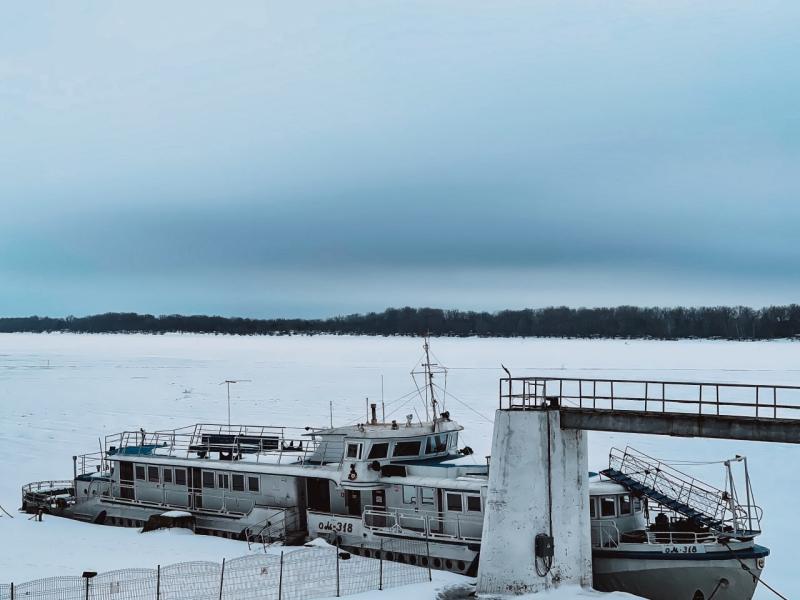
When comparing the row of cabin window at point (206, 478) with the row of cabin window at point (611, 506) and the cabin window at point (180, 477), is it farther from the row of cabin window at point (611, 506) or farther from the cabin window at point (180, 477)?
the row of cabin window at point (611, 506)

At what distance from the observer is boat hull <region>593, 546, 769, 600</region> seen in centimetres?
2411

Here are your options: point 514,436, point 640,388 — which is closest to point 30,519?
point 514,436

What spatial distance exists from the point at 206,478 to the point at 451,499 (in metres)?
11.5

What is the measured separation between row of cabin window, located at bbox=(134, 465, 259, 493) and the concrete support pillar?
12.6 meters

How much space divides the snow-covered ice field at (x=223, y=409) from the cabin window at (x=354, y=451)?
508 centimetres

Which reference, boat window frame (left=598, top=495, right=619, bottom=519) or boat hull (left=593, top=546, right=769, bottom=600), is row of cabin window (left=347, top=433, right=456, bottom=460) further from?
boat hull (left=593, top=546, right=769, bottom=600)

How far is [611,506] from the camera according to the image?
27016 mm

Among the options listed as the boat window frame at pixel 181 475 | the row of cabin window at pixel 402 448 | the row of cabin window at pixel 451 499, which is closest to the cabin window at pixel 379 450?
the row of cabin window at pixel 402 448

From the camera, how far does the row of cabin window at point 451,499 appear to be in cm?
2803

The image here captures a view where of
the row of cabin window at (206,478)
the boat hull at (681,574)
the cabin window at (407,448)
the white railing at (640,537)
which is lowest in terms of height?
the boat hull at (681,574)

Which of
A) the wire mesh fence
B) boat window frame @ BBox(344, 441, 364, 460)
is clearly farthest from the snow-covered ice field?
boat window frame @ BBox(344, 441, 364, 460)

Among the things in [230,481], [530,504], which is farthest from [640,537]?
[230,481]

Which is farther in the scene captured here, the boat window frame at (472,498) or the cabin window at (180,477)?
the cabin window at (180,477)

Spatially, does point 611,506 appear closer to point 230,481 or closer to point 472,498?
point 472,498
